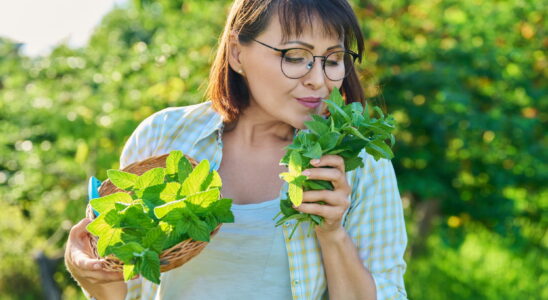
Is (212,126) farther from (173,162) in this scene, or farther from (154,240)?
(154,240)

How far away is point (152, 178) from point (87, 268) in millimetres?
277

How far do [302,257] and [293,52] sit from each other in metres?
0.56

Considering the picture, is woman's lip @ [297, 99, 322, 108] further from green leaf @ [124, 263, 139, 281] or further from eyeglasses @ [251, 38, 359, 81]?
green leaf @ [124, 263, 139, 281]

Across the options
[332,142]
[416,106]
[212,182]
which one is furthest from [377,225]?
[416,106]

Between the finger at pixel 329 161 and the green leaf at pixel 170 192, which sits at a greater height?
the finger at pixel 329 161

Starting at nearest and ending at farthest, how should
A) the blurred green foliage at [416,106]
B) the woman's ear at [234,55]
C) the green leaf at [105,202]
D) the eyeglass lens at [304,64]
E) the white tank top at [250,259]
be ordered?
1. the green leaf at [105,202]
2. the eyeglass lens at [304,64]
3. the white tank top at [250,259]
4. the woman's ear at [234,55]
5. the blurred green foliage at [416,106]

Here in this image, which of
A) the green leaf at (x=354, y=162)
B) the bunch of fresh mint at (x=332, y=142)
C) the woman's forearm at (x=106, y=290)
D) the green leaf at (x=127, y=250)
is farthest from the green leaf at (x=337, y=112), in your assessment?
the woman's forearm at (x=106, y=290)

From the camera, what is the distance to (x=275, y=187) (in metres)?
2.00

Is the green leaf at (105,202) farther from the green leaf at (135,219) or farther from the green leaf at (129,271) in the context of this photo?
the green leaf at (129,271)

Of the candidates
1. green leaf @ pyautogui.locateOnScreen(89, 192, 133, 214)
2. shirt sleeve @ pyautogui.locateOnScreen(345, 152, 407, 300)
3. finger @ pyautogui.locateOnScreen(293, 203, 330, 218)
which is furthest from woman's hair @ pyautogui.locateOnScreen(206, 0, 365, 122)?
green leaf @ pyautogui.locateOnScreen(89, 192, 133, 214)

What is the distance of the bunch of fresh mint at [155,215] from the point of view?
5.02 feet

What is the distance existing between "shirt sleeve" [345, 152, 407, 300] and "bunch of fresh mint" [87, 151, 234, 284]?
47 cm

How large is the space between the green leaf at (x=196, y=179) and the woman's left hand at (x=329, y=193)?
0.77 feet

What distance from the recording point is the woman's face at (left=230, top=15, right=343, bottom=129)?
1.80m
